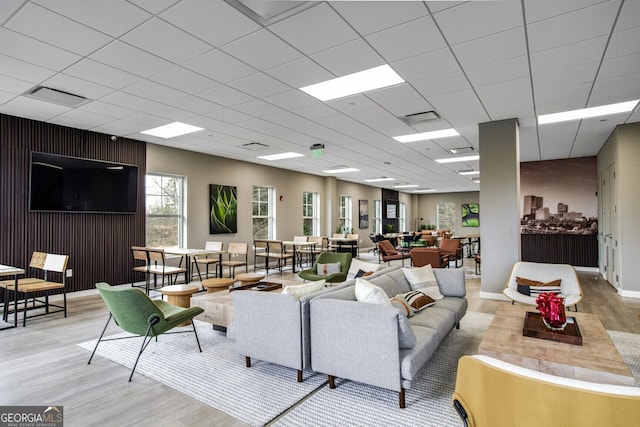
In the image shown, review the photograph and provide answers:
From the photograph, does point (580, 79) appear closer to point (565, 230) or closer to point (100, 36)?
point (100, 36)

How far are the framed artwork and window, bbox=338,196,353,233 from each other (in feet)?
2.24

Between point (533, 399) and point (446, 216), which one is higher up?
point (446, 216)

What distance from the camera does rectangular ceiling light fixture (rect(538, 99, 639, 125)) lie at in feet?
16.4

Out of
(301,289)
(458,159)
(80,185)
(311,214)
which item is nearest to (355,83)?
(301,289)

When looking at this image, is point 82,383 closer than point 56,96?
Yes

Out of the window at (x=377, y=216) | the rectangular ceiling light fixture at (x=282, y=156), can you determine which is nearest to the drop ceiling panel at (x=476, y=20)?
the rectangular ceiling light fixture at (x=282, y=156)

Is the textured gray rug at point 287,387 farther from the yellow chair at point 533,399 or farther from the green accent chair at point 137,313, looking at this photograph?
the yellow chair at point 533,399

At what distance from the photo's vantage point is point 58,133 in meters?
5.86

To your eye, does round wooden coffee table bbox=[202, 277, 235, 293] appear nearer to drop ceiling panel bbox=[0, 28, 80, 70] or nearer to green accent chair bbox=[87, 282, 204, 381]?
green accent chair bbox=[87, 282, 204, 381]

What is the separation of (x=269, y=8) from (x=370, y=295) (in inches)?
92.3

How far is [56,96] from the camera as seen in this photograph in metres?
4.53

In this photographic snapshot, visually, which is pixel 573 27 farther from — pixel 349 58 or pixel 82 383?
pixel 82 383

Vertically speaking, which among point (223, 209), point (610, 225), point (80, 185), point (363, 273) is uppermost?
point (80, 185)

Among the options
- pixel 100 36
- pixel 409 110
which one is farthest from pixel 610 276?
pixel 100 36
